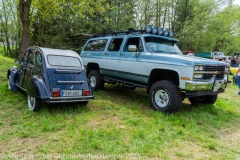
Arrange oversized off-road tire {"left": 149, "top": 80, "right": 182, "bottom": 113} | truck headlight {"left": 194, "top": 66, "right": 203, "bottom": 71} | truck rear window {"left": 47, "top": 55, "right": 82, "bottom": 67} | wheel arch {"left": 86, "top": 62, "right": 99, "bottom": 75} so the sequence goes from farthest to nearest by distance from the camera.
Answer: wheel arch {"left": 86, "top": 62, "right": 99, "bottom": 75}
truck rear window {"left": 47, "top": 55, "right": 82, "bottom": 67}
oversized off-road tire {"left": 149, "top": 80, "right": 182, "bottom": 113}
truck headlight {"left": 194, "top": 66, "right": 203, "bottom": 71}

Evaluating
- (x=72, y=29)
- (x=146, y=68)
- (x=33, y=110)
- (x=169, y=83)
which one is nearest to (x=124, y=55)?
(x=146, y=68)

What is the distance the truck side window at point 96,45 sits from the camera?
22.6 ft

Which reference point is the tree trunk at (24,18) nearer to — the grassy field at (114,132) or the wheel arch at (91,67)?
the wheel arch at (91,67)

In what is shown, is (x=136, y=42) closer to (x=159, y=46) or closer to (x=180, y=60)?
(x=159, y=46)

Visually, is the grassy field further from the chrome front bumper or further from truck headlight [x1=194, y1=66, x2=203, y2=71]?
truck headlight [x1=194, y1=66, x2=203, y2=71]

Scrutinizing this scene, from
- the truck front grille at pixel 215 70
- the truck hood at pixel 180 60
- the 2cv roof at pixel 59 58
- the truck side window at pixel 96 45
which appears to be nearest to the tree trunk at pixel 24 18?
the truck side window at pixel 96 45

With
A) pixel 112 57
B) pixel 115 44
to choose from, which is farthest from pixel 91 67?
pixel 115 44

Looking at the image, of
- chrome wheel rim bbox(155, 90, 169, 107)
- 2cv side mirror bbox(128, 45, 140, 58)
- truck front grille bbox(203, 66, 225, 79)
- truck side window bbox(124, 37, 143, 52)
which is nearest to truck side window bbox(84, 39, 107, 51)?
truck side window bbox(124, 37, 143, 52)

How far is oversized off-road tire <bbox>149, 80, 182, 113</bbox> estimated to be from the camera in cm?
446

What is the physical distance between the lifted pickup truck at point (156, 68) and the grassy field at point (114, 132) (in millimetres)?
559

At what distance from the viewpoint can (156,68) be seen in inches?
191

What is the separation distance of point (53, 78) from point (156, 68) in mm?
2659

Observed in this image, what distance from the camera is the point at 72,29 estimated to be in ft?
59.4

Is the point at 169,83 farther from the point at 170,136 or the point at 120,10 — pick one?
the point at 120,10
